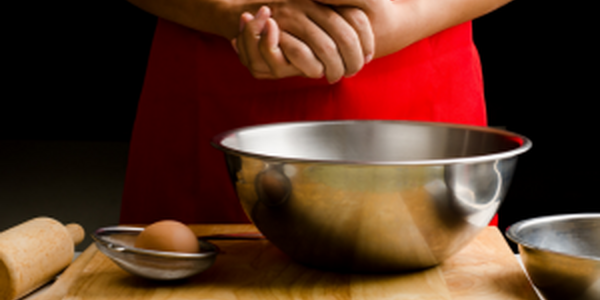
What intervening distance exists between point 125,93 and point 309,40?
1.79 m

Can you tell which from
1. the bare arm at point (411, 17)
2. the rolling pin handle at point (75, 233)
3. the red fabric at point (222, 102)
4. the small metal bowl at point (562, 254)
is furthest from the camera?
the red fabric at point (222, 102)

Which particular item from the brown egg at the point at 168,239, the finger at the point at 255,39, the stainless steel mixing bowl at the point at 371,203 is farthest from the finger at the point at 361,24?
the brown egg at the point at 168,239

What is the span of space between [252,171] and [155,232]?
0.11m

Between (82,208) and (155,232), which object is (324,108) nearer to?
(155,232)

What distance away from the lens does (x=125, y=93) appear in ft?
7.77

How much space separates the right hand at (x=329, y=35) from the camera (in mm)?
720

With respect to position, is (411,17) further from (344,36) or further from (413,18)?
(344,36)

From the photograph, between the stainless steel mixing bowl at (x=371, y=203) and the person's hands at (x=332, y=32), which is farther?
the person's hands at (x=332, y=32)

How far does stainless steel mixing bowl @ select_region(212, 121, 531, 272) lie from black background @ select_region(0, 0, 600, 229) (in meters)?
1.81

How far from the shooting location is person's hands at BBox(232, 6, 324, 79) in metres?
0.70

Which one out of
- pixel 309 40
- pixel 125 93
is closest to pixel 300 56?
pixel 309 40

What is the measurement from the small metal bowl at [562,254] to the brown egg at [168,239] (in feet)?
0.97

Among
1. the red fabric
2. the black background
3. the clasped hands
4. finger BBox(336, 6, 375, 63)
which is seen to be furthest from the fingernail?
the black background

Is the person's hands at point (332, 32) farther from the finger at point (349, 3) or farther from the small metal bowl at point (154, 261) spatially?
the small metal bowl at point (154, 261)
